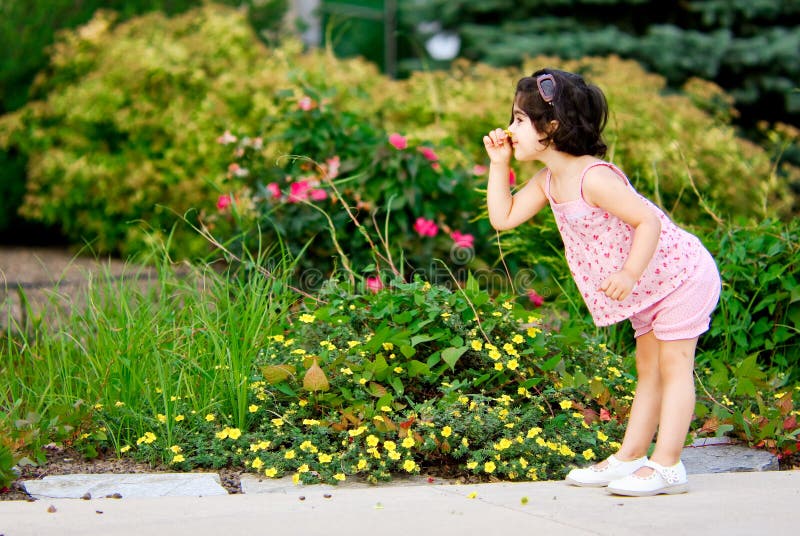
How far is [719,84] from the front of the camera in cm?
→ 1151

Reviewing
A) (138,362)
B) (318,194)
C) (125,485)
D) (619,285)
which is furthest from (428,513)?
(318,194)

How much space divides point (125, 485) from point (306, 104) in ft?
10.1

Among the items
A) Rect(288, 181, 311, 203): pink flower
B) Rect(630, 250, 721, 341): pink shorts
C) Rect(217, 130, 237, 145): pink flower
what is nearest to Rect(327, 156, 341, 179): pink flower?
Rect(288, 181, 311, 203): pink flower

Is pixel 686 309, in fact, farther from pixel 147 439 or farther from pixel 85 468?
pixel 85 468

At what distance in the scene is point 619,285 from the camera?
8.98 feet

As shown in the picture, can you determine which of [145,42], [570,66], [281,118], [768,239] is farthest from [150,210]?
[768,239]

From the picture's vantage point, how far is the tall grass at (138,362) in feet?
11.1

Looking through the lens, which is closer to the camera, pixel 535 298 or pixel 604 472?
Answer: pixel 604 472

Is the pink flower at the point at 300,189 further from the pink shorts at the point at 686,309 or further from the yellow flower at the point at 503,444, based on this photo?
the pink shorts at the point at 686,309

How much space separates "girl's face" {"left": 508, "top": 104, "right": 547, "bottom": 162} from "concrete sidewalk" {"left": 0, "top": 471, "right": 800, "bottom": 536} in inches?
39.2

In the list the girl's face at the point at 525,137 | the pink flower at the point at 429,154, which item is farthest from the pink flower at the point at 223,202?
the girl's face at the point at 525,137

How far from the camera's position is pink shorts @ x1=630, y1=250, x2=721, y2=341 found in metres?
2.92

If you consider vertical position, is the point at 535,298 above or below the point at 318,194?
below

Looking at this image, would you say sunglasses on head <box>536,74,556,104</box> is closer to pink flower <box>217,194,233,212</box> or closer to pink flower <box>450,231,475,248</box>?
pink flower <box>450,231,475,248</box>
